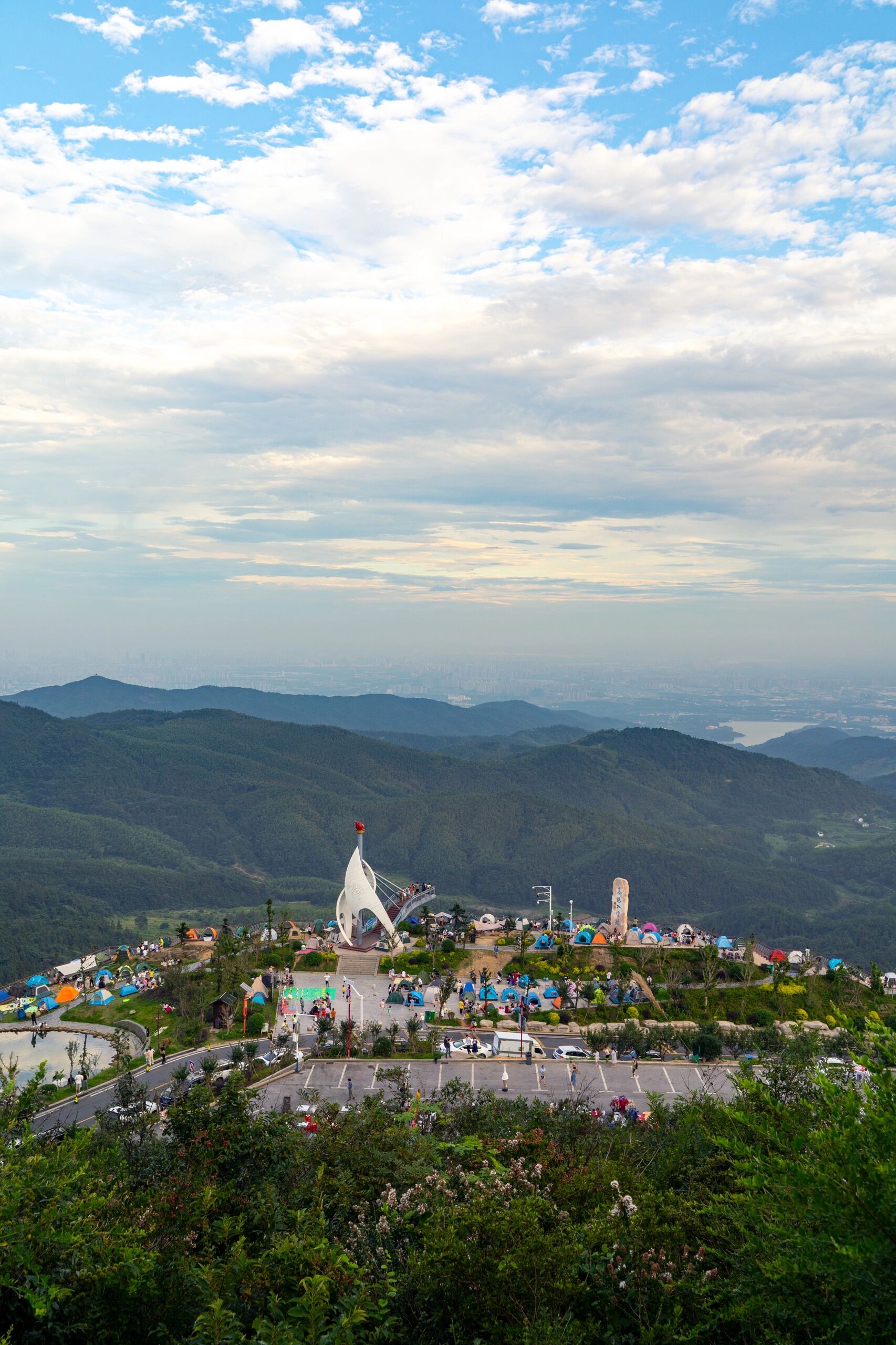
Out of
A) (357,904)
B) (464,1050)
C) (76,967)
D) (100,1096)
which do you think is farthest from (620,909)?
(76,967)

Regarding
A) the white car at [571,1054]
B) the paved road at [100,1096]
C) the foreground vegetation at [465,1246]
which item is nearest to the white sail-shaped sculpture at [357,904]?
the paved road at [100,1096]

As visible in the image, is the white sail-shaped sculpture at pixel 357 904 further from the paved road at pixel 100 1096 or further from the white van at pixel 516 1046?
the paved road at pixel 100 1096

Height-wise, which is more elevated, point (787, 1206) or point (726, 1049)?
point (787, 1206)

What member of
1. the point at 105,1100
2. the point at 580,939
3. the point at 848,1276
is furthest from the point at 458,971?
the point at 848,1276

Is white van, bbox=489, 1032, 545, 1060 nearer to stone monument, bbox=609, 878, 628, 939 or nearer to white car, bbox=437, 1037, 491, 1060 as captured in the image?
white car, bbox=437, 1037, 491, 1060

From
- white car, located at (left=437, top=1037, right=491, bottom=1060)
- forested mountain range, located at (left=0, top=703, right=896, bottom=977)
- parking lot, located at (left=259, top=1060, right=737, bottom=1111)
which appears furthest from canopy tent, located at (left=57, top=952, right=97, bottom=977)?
forested mountain range, located at (left=0, top=703, right=896, bottom=977)

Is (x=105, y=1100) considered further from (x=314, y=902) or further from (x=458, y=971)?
(x=314, y=902)
